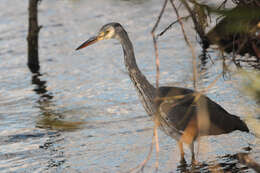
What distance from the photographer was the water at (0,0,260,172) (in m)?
5.31

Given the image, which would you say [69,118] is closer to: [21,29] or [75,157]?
[75,157]

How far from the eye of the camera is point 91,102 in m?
7.57

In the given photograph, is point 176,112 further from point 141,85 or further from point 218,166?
point 218,166

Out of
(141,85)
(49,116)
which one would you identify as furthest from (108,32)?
(49,116)

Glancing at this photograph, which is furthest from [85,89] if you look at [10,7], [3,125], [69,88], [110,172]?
[10,7]

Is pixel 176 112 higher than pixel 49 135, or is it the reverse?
pixel 176 112

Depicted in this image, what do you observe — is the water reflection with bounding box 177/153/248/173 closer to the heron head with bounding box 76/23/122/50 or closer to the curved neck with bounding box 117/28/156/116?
the curved neck with bounding box 117/28/156/116

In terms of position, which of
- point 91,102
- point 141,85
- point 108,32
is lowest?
point 91,102

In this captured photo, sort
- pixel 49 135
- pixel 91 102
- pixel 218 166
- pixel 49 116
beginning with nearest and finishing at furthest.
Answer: pixel 218 166 → pixel 49 135 → pixel 49 116 → pixel 91 102

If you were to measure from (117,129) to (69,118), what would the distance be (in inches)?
37.2

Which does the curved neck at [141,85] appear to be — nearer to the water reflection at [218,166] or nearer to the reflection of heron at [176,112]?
the reflection of heron at [176,112]

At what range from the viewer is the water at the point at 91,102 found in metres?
5.31

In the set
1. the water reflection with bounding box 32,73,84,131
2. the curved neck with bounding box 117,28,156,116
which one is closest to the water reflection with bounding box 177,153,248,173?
the curved neck with bounding box 117,28,156,116

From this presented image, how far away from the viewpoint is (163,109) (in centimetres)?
498
